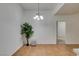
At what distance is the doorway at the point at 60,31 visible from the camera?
21.9 feet

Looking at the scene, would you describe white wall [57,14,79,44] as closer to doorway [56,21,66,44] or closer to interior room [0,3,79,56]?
interior room [0,3,79,56]

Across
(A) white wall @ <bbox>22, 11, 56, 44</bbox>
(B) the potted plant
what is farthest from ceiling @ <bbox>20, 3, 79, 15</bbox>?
(B) the potted plant

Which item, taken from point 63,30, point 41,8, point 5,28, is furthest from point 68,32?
point 5,28

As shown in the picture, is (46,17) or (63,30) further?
(63,30)

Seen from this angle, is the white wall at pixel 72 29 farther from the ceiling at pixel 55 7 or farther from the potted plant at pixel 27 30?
the potted plant at pixel 27 30

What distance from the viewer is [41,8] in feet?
20.3

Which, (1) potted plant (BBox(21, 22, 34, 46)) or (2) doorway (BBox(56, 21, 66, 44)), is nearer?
(1) potted plant (BBox(21, 22, 34, 46))

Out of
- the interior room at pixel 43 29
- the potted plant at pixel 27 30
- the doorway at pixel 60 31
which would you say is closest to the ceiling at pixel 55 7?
the interior room at pixel 43 29

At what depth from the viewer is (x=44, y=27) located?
20.9 feet

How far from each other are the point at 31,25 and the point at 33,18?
12.6 inches

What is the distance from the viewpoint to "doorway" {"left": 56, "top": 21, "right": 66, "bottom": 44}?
6.67 meters

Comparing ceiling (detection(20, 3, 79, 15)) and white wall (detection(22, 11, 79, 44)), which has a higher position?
ceiling (detection(20, 3, 79, 15))

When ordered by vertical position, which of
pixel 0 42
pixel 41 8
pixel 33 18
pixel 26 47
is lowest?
pixel 26 47

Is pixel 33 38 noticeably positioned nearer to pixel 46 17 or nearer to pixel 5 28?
pixel 46 17
